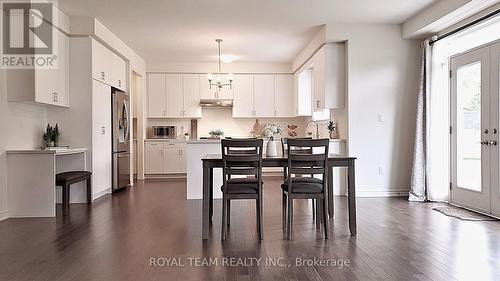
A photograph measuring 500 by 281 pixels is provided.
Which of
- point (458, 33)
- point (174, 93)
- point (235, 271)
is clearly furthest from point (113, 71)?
point (458, 33)

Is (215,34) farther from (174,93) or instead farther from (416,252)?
(416,252)

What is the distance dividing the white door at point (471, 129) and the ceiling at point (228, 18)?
1.05m

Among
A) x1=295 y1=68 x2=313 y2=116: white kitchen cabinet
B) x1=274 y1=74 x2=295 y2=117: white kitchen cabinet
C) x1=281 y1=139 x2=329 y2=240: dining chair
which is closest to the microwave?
x1=274 y1=74 x2=295 y2=117: white kitchen cabinet

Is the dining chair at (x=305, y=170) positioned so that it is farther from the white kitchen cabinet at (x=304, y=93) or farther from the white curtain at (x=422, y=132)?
the white kitchen cabinet at (x=304, y=93)

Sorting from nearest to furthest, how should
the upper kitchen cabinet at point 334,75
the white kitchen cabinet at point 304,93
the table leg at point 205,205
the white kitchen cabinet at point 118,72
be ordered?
the table leg at point 205,205, the upper kitchen cabinet at point 334,75, the white kitchen cabinet at point 118,72, the white kitchen cabinet at point 304,93

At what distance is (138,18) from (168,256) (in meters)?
3.95

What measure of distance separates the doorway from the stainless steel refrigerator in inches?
213

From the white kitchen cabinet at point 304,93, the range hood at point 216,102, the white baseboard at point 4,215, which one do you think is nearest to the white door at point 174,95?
the range hood at point 216,102

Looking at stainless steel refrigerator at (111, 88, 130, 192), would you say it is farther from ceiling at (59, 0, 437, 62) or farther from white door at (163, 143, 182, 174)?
white door at (163, 143, 182, 174)

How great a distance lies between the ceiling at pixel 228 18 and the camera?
5137mm

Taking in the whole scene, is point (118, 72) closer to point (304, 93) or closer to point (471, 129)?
point (304, 93)

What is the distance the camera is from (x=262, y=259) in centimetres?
301

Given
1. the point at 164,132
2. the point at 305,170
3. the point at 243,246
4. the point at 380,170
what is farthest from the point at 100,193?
the point at 380,170

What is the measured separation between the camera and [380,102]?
611 cm
